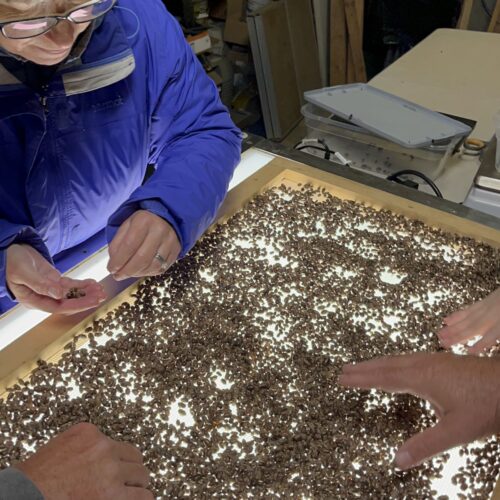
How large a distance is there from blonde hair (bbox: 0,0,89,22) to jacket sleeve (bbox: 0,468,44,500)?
2.73ft

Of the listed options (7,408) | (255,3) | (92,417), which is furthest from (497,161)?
(255,3)

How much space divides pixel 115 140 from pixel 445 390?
108cm

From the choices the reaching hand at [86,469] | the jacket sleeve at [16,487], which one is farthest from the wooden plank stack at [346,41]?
the jacket sleeve at [16,487]

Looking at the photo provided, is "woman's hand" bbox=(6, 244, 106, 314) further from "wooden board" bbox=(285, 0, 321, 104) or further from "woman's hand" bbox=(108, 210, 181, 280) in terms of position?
"wooden board" bbox=(285, 0, 321, 104)

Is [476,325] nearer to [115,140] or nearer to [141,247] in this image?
[141,247]

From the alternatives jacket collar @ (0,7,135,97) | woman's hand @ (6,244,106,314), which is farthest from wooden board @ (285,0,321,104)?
woman's hand @ (6,244,106,314)

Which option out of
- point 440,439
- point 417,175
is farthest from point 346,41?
point 440,439

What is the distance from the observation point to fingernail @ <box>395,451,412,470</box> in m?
0.96

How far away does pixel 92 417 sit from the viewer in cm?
110

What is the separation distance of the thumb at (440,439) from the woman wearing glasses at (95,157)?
512 mm

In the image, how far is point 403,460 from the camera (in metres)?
0.97

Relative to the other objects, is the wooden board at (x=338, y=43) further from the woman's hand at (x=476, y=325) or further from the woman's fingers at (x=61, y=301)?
the woman's fingers at (x=61, y=301)

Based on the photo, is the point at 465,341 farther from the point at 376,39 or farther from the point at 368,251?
the point at 376,39

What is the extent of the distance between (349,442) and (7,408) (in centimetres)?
77
